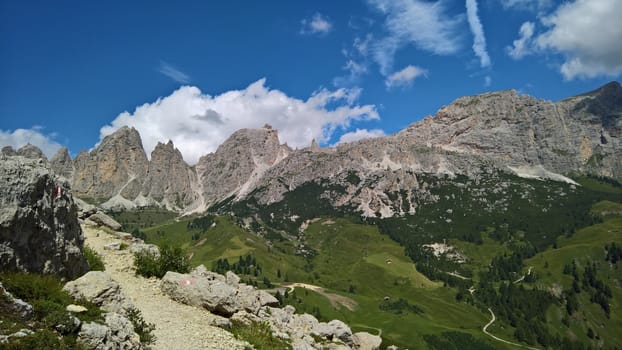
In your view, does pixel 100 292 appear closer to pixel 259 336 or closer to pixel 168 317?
pixel 168 317

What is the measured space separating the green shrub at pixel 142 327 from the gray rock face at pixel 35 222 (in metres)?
4.50

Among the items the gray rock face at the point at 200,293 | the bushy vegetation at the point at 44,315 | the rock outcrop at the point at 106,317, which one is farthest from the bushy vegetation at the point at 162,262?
the bushy vegetation at the point at 44,315

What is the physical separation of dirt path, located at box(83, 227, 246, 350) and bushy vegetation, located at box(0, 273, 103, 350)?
14.8 ft

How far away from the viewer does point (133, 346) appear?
62.0 feet

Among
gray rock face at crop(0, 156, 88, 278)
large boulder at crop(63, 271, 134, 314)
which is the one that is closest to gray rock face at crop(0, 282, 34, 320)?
gray rock face at crop(0, 156, 88, 278)

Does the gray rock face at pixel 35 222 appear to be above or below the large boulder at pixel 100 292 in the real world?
above

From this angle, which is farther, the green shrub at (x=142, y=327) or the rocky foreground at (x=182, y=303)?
the rocky foreground at (x=182, y=303)

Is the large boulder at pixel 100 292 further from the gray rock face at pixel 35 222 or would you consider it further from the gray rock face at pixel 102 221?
the gray rock face at pixel 102 221

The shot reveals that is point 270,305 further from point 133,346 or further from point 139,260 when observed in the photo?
point 133,346

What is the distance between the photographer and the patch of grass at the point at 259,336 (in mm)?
27688

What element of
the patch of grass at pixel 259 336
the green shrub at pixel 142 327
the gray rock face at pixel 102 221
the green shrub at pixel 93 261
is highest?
the gray rock face at pixel 102 221

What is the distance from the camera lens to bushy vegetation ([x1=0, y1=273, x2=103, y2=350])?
15.1 meters

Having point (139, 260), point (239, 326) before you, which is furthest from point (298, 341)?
point (139, 260)

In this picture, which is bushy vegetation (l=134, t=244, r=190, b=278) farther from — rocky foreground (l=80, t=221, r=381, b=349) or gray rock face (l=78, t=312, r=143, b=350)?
gray rock face (l=78, t=312, r=143, b=350)
